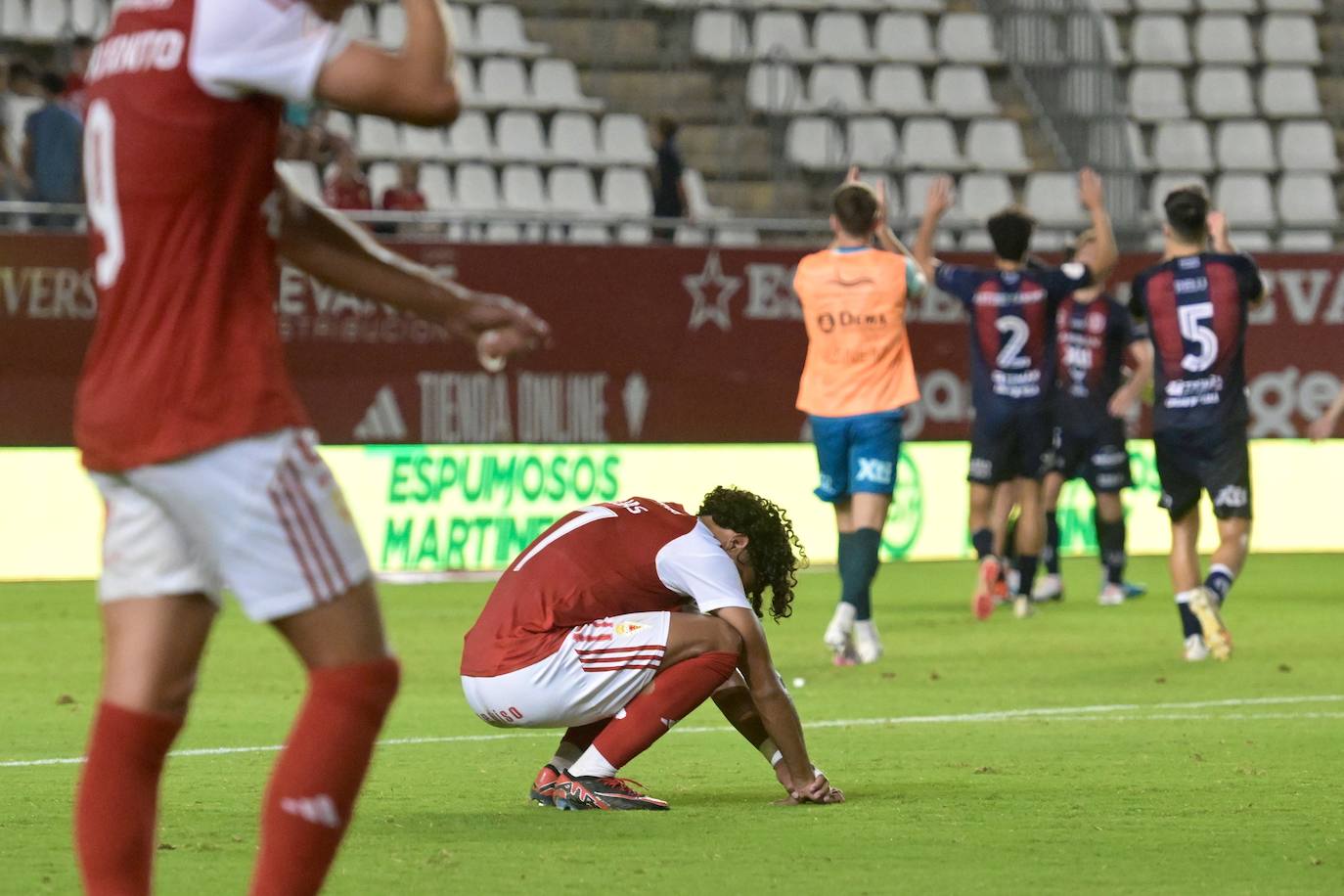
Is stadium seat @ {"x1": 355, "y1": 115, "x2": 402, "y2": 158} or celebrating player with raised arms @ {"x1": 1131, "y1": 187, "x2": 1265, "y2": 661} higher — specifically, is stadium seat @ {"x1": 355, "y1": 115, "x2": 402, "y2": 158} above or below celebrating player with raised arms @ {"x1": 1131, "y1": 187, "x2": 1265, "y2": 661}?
above

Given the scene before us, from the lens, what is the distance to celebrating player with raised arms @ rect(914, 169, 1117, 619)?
13.8 metres

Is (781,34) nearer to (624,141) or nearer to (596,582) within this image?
(624,141)

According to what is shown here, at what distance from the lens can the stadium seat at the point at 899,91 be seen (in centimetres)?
2228

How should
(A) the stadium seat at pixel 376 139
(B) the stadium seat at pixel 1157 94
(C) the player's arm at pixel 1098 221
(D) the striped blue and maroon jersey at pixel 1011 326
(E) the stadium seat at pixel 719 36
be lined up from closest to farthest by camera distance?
1. (C) the player's arm at pixel 1098 221
2. (D) the striped blue and maroon jersey at pixel 1011 326
3. (A) the stadium seat at pixel 376 139
4. (E) the stadium seat at pixel 719 36
5. (B) the stadium seat at pixel 1157 94

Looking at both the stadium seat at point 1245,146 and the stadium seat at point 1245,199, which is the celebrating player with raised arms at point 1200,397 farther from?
the stadium seat at point 1245,146

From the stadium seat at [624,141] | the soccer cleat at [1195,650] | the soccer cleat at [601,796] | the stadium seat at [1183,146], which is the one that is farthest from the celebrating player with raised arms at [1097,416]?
the soccer cleat at [601,796]

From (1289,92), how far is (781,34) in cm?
536

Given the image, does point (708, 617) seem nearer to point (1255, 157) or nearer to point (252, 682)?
point (252, 682)

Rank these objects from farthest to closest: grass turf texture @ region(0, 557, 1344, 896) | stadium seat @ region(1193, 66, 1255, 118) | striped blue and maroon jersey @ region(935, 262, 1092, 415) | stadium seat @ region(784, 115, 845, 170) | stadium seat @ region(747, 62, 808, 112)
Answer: stadium seat @ region(1193, 66, 1255, 118), stadium seat @ region(747, 62, 808, 112), stadium seat @ region(784, 115, 845, 170), striped blue and maroon jersey @ region(935, 262, 1092, 415), grass turf texture @ region(0, 557, 1344, 896)

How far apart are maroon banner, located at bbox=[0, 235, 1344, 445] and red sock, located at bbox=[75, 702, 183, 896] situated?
12.3 metres

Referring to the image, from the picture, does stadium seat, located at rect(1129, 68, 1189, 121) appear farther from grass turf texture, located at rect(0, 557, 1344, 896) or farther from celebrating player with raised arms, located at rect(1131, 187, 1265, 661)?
celebrating player with raised arms, located at rect(1131, 187, 1265, 661)

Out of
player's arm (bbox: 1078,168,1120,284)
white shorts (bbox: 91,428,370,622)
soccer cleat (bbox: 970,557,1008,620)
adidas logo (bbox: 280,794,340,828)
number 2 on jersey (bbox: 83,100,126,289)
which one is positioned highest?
number 2 on jersey (bbox: 83,100,126,289)

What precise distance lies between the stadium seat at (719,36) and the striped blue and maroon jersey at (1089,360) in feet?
24.4

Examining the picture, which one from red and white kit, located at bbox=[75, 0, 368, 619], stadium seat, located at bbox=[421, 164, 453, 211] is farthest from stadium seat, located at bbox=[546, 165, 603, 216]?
red and white kit, located at bbox=[75, 0, 368, 619]
